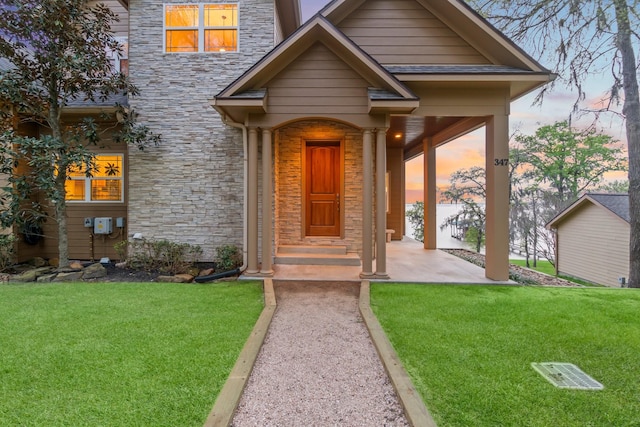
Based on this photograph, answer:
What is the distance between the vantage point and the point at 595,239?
12836 millimetres

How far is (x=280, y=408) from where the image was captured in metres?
2.23

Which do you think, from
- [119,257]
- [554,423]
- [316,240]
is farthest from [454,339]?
[119,257]

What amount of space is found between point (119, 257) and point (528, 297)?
8.50 metres

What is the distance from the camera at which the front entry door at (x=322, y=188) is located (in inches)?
299

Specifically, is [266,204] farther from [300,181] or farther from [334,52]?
[334,52]

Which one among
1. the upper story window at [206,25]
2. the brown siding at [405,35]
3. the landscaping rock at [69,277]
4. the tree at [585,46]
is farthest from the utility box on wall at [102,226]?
the tree at [585,46]

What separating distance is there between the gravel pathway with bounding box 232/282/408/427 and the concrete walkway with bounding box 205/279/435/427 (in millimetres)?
62

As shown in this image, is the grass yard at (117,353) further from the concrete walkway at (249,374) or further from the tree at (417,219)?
the tree at (417,219)

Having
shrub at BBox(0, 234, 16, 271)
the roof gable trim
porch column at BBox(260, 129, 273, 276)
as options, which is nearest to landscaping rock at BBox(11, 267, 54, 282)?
shrub at BBox(0, 234, 16, 271)

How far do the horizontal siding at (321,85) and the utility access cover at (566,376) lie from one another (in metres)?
4.42

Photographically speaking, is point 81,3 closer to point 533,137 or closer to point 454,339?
point 454,339

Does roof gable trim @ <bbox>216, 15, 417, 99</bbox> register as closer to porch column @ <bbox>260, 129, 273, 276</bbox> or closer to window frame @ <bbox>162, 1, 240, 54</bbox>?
porch column @ <bbox>260, 129, 273, 276</bbox>

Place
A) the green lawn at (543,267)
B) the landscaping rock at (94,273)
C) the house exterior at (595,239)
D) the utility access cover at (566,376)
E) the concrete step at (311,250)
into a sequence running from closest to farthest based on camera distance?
the utility access cover at (566,376)
the landscaping rock at (94,273)
the concrete step at (311,250)
the house exterior at (595,239)
the green lawn at (543,267)

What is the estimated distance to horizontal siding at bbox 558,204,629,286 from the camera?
11.7 m
